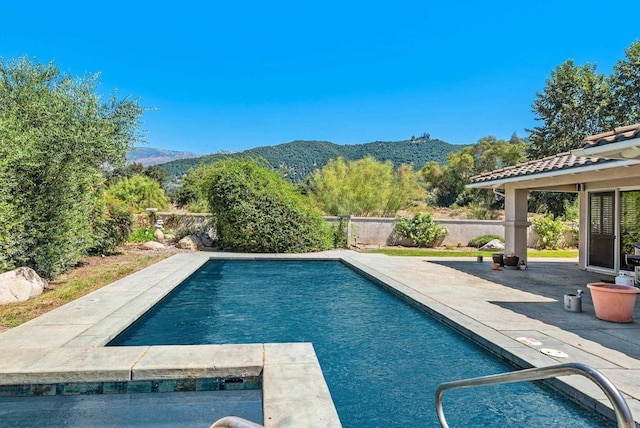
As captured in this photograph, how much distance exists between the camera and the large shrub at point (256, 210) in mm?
15031

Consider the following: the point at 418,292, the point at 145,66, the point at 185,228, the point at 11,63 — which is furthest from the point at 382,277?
the point at 145,66

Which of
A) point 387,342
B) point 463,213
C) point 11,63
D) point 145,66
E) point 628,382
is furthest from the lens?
point 463,213

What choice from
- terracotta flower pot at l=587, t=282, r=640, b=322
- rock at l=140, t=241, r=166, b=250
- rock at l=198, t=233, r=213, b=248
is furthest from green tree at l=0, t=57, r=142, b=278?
terracotta flower pot at l=587, t=282, r=640, b=322

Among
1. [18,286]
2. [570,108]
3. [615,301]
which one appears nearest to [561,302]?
[615,301]

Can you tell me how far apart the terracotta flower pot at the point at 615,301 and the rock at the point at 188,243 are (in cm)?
1320

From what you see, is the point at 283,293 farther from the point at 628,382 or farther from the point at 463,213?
the point at 463,213

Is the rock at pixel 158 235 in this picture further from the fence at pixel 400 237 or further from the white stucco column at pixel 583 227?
the white stucco column at pixel 583 227

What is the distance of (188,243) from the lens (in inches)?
632

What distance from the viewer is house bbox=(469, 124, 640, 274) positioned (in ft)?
29.1

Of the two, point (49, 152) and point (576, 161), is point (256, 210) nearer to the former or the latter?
point (49, 152)

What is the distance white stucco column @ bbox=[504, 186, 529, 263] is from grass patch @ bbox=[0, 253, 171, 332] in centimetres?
966

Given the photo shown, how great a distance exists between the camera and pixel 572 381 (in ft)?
12.0

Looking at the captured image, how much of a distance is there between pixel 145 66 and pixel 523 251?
70.1ft

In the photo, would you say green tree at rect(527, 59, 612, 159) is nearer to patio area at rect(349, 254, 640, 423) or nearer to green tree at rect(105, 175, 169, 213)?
patio area at rect(349, 254, 640, 423)
